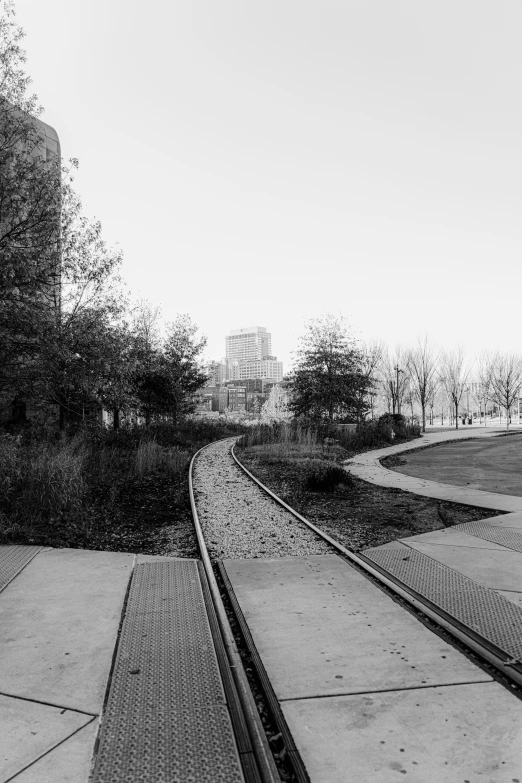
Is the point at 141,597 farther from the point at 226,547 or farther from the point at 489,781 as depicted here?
the point at 489,781

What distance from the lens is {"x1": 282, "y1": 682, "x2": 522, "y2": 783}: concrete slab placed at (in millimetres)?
2484

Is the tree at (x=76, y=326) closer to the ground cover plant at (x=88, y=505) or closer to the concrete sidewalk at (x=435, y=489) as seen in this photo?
the ground cover plant at (x=88, y=505)

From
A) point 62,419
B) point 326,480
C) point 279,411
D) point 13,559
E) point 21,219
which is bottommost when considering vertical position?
point 13,559

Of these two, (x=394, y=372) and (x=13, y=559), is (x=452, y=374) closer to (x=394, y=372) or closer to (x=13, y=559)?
(x=394, y=372)

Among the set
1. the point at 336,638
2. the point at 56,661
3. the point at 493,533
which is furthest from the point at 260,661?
the point at 493,533

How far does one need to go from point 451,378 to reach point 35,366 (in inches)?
1833

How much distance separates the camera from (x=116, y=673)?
338 cm

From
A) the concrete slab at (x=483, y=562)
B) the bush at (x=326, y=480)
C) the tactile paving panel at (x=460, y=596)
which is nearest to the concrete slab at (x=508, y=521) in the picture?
the concrete slab at (x=483, y=562)

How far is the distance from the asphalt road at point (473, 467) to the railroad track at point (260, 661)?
6331 mm

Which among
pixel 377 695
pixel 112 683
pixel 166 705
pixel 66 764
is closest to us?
pixel 66 764

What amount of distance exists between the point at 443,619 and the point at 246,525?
4.17m

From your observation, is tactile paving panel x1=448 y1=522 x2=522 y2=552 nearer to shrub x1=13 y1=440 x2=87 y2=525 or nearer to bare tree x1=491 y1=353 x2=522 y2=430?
shrub x1=13 y1=440 x2=87 y2=525

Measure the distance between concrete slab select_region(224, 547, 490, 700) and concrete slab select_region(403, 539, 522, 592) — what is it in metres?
1.16

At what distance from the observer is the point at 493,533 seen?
7168 mm
